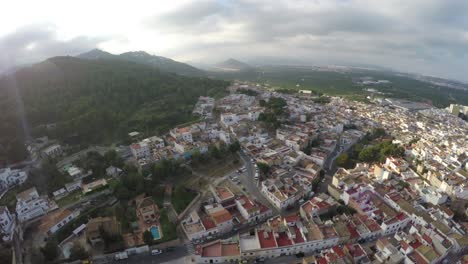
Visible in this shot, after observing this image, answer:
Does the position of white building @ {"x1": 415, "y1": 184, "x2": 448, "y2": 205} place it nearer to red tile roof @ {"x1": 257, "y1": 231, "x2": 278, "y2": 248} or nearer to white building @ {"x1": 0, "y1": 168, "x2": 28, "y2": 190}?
red tile roof @ {"x1": 257, "y1": 231, "x2": 278, "y2": 248}

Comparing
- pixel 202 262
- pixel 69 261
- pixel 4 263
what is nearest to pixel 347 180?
pixel 202 262

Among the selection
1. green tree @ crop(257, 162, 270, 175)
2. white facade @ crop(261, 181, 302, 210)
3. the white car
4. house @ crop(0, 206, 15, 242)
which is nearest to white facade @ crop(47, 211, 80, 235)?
house @ crop(0, 206, 15, 242)

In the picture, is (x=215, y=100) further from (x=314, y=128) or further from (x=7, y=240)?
(x=7, y=240)

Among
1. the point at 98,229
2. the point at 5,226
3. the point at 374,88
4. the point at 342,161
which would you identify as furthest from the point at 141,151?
the point at 374,88

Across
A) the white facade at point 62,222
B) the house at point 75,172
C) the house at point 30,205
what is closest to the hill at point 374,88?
the house at point 75,172

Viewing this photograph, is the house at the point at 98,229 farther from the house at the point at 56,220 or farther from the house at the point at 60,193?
the house at the point at 60,193
